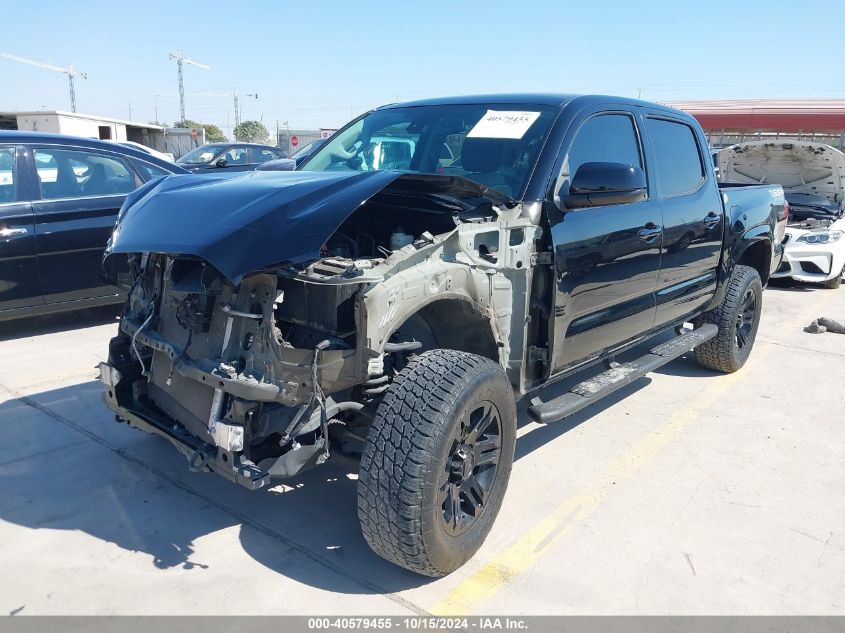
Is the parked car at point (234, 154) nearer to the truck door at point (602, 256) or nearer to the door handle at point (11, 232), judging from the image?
the door handle at point (11, 232)

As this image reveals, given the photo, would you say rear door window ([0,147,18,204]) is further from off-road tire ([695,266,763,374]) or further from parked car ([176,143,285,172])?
parked car ([176,143,285,172])

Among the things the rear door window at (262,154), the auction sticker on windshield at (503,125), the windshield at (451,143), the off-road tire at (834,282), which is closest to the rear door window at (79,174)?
the windshield at (451,143)

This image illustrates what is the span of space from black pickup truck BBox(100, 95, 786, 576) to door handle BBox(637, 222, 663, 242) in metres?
0.02

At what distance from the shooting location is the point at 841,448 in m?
4.38

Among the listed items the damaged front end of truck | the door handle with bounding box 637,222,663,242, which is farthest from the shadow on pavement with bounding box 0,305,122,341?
the door handle with bounding box 637,222,663,242

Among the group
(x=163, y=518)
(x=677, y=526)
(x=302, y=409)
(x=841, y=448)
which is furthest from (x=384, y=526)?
(x=841, y=448)

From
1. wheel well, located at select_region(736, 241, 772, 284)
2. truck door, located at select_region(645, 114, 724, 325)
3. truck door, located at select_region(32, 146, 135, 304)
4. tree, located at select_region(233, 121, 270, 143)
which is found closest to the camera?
truck door, located at select_region(645, 114, 724, 325)

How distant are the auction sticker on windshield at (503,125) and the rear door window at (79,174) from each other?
402cm

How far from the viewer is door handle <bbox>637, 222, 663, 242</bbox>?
4.05 m

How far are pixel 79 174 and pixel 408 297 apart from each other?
473 centimetres

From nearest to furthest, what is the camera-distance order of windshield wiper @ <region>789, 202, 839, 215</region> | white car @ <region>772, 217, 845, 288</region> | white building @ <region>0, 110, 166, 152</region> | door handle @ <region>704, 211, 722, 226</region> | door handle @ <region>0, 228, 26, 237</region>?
1. door handle @ <region>704, 211, 722, 226</region>
2. door handle @ <region>0, 228, 26, 237</region>
3. white car @ <region>772, 217, 845, 288</region>
4. windshield wiper @ <region>789, 202, 839, 215</region>
5. white building @ <region>0, 110, 166, 152</region>

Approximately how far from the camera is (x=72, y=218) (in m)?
6.04

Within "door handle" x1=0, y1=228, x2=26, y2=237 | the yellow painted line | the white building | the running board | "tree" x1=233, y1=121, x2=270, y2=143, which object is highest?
"tree" x1=233, y1=121, x2=270, y2=143

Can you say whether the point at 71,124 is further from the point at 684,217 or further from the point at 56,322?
the point at 684,217
